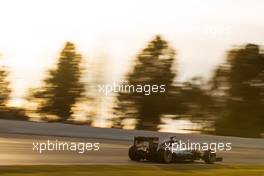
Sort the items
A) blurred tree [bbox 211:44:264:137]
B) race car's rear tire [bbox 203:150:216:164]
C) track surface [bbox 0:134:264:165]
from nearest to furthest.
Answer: track surface [bbox 0:134:264:165], blurred tree [bbox 211:44:264:137], race car's rear tire [bbox 203:150:216:164]

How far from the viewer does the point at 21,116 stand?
3.65 metres

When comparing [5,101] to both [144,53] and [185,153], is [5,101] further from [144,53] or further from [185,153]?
[185,153]

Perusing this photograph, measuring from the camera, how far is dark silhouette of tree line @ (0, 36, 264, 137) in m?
3.74

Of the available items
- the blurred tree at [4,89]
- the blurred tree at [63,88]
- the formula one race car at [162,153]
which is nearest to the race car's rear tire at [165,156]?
the formula one race car at [162,153]

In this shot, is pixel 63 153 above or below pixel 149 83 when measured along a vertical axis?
below

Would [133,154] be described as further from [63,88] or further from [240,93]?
[240,93]

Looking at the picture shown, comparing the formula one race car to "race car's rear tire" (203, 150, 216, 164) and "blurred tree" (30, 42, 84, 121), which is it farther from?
"blurred tree" (30, 42, 84, 121)

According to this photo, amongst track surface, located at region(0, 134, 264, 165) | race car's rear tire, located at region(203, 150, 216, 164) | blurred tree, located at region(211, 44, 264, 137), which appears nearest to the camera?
track surface, located at region(0, 134, 264, 165)

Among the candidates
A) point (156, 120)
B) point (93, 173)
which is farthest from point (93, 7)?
point (93, 173)

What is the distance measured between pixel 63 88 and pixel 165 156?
2.84ft

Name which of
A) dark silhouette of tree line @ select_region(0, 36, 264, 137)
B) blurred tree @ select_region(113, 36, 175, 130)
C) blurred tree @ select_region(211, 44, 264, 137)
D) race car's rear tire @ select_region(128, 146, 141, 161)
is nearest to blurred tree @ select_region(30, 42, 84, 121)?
dark silhouette of tree line @ select_region(0, 36, 264, 137)

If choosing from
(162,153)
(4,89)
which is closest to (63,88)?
(4,89)

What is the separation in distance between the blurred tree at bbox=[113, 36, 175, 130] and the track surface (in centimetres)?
21

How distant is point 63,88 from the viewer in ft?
12.4
